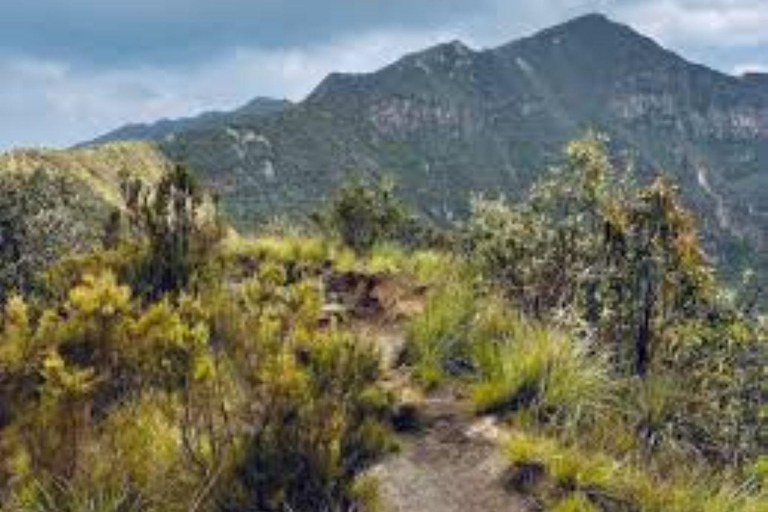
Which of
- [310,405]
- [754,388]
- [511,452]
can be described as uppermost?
[310,405]

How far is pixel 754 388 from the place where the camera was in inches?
675

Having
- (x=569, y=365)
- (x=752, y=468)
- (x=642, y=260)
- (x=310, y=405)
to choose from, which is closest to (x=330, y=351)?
(x=310, y=405)

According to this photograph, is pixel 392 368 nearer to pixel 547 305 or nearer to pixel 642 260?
pixel 547 305

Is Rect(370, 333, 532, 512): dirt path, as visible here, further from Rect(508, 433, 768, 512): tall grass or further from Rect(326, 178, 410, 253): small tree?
Rect(326, 178, 410, 253): small tree

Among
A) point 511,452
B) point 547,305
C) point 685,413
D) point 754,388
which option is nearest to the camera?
point 511,452

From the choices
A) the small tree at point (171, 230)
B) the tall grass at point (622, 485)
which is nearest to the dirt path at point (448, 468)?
the tall grass at point (622, 485)

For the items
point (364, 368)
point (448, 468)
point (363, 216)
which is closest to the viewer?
point (364, 368)

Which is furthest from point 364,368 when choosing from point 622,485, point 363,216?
point 363,216

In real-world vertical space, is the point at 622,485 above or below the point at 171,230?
below

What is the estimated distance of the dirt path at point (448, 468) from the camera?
10.1m

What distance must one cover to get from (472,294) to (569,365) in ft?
8.78

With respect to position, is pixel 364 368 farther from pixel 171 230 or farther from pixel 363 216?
pixel 363 216

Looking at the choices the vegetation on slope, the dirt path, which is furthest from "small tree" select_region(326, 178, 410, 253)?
the dirt path

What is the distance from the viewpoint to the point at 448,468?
10922 millimetres
